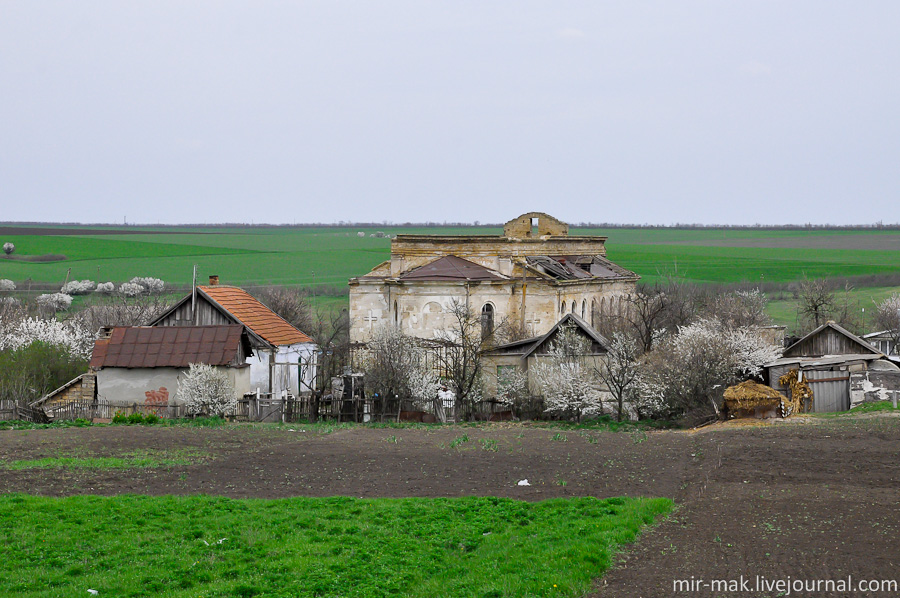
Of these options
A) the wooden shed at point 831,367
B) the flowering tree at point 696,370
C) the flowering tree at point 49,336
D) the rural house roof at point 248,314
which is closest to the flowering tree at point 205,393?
the rural house roof at point 248,314

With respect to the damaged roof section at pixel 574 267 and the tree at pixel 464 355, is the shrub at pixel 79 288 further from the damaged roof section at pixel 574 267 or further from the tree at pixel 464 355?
the tree at pixel 464 355

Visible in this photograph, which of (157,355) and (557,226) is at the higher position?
(557,226)

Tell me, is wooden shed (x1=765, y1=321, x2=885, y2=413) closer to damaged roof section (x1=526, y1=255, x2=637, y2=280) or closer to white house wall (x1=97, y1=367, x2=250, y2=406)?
damaged roof section (x1=526, y1=255, x2=637, y2=280)

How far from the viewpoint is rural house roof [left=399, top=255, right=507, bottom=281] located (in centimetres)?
5166

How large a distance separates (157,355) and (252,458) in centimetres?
1492

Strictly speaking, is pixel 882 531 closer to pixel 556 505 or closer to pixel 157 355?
pixel 556 505

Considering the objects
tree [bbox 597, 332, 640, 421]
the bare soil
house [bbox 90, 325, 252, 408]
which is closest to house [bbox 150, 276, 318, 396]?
house [bbox 90, 325, 252, 408]

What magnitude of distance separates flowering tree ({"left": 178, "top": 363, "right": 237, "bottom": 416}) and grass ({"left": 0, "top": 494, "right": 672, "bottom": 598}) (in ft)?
57.0

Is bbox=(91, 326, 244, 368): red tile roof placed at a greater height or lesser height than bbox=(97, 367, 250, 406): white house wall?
greater

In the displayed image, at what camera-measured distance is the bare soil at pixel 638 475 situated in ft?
44.4

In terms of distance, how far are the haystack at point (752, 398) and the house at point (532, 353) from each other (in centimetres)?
614

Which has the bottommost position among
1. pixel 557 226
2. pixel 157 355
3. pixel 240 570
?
pixel 240 570

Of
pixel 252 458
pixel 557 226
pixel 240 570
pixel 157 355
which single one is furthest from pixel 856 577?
pixel 557 226

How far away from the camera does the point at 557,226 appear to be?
77.7m
